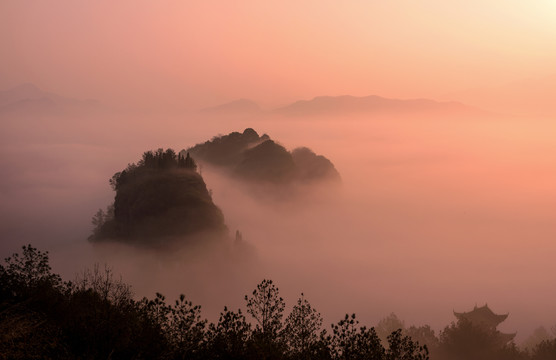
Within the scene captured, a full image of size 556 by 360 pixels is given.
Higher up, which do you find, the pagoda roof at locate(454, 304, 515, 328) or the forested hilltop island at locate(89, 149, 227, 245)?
the forested hilltop island at locate(89, 149, 227, 245)

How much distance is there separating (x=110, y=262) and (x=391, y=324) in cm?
7971

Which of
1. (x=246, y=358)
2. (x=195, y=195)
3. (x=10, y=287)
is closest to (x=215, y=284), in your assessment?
(x=195, y=195)

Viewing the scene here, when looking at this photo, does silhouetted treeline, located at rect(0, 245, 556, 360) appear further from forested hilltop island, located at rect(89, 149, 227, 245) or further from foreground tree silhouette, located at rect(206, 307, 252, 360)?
forested hilltop island, located at rect(89, 149, 227, 245)

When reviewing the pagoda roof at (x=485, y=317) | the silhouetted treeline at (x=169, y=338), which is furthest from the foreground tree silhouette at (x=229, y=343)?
the pagoda roof at (x=485, y=317)

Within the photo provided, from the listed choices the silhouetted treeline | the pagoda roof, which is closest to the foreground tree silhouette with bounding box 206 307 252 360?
the silhouetted treeline

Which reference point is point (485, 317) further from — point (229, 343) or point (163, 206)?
point (229, 343)

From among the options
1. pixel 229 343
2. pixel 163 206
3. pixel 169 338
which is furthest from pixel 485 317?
pixel 169 338

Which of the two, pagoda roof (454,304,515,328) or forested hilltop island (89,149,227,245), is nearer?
pagoda roof (454,304,515,328)

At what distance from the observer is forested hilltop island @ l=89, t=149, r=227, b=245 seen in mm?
159500

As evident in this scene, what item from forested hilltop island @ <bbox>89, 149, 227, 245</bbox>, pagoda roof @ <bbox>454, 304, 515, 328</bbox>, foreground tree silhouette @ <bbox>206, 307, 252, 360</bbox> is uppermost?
foreground tree silhouette @ <bbox>206, 307, 252, 360</bbox>

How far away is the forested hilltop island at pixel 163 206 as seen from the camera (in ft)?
523

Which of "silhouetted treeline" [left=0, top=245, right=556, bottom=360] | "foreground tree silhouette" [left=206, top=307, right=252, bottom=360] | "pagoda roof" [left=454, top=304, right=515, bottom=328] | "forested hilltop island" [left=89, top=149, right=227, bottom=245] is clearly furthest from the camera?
"forested hilltop island" [left=89, top=149, right=227, bottom=245]

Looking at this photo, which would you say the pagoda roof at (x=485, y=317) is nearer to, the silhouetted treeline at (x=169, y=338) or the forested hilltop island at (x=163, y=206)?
the forested hilltop island at (x=163, y=206)

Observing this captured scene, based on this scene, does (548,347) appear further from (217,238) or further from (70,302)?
(217,238)
